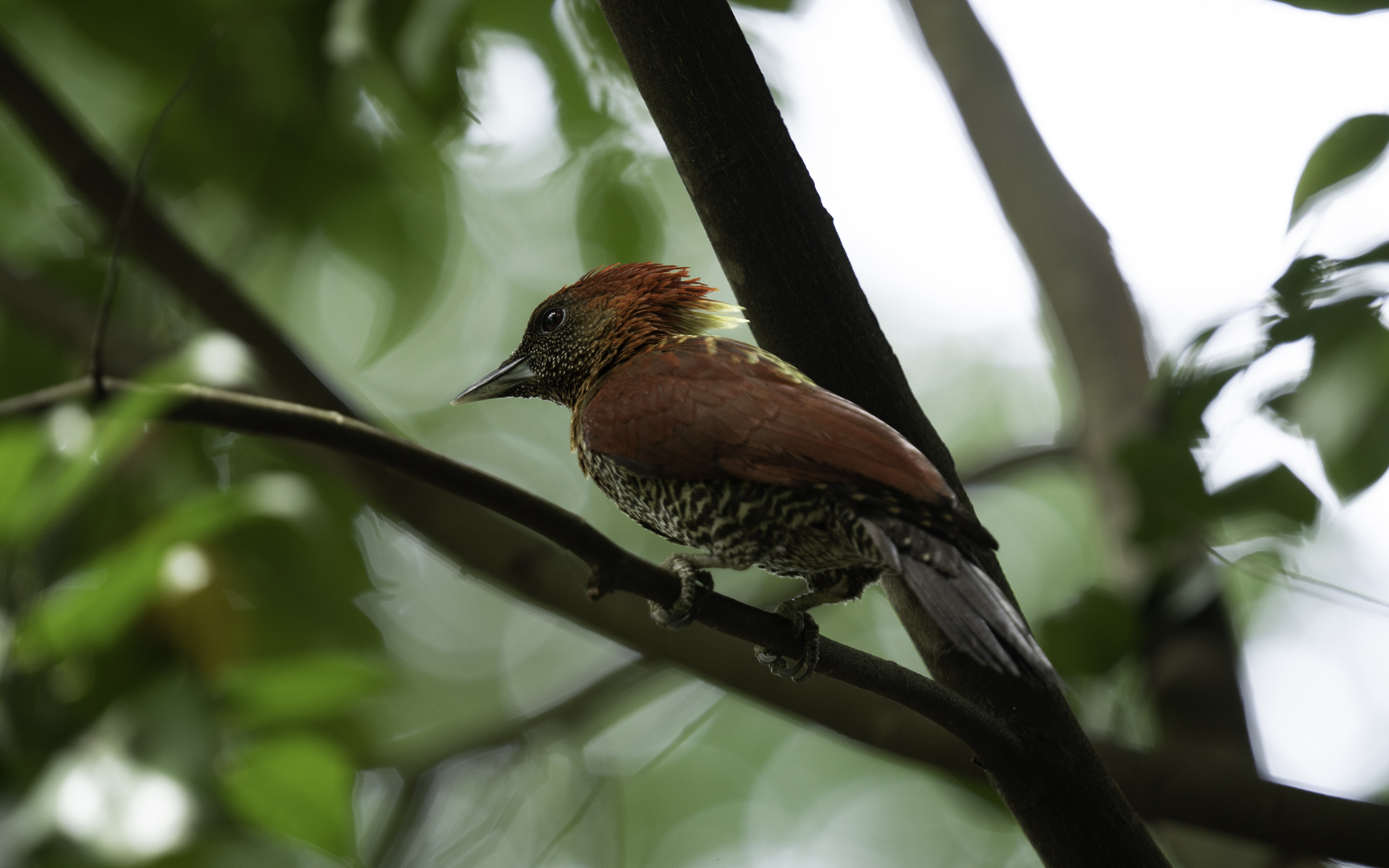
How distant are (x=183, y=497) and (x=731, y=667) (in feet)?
6.74

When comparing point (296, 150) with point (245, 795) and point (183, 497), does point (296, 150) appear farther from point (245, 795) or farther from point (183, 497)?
point (245, 795)

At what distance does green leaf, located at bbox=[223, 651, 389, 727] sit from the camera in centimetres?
219

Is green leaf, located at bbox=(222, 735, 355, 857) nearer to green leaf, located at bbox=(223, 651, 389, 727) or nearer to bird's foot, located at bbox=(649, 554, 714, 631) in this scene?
green leaf, located at bbox=(223, 651, 389, 727)

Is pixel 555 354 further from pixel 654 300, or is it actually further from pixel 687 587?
pixel 687 587

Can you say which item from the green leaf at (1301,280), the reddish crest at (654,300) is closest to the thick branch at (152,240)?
the reddish crest at (654,300)

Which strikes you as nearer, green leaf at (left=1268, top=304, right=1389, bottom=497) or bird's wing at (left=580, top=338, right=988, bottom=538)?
bird's wing at (left=580, top=338, right=988, bottom=538)

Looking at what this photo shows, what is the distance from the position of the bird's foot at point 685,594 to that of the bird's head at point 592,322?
0.48 metres

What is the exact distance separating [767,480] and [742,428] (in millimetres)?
90

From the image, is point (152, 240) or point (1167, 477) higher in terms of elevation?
point (152, 240)

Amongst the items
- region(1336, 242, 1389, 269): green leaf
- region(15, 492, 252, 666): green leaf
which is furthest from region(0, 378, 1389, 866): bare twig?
region(1336, 242, 1389, 269): green leaf

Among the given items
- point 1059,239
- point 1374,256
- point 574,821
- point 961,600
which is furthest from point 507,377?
point 1059,239

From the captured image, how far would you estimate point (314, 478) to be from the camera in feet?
11.0

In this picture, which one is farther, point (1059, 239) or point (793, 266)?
point (1059, 239)

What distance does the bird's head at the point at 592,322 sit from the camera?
1834 millimetres
